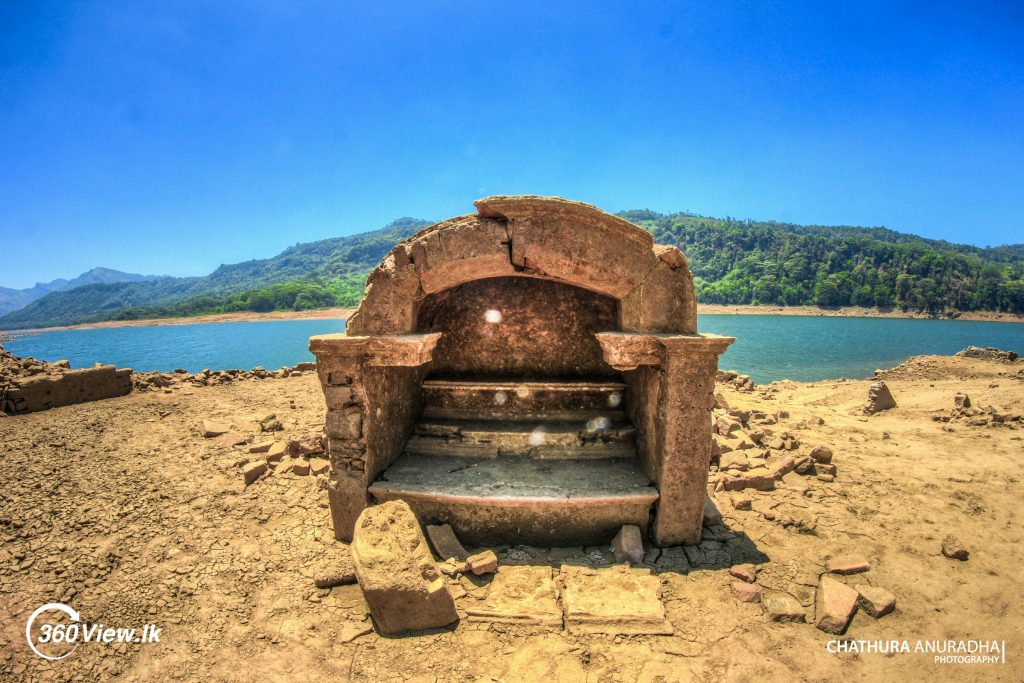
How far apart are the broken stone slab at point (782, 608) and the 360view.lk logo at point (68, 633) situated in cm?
418

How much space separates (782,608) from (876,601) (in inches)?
25.1

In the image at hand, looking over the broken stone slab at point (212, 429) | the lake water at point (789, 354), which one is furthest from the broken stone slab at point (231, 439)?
the lake water at point (789, 354)

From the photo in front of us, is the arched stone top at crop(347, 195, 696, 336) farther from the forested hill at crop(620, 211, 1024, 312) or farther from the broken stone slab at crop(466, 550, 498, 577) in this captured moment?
the forested hill at crop(620, 211, 1024, 312)

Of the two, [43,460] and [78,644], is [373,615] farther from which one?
[43,460]

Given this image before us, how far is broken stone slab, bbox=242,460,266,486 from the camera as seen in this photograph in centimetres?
438

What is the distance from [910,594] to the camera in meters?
2.88

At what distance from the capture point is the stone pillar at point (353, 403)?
346cm

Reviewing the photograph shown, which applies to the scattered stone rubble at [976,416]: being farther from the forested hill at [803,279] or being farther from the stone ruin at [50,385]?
the forested hill at [803,279]

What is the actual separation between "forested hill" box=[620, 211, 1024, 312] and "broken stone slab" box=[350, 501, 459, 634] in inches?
2561

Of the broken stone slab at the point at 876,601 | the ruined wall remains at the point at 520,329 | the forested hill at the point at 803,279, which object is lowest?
the broken stone slab at the point at 876,601

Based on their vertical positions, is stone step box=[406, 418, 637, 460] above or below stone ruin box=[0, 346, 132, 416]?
below

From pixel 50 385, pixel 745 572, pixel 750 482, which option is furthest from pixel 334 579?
pixel 50 385

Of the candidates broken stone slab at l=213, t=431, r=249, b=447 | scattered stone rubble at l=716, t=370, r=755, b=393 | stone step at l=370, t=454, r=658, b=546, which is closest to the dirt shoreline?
scattered stone rubble at l=716, t=370, r=755, b=393

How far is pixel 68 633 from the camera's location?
277 cm
